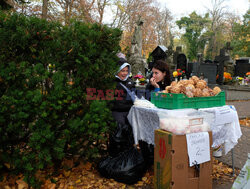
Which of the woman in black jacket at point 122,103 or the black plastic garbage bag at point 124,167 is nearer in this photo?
the black plastic garbage bag at point 124,167

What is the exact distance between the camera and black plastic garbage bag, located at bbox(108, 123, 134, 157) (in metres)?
3.17

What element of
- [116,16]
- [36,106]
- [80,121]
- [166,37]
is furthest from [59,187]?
[166,37]

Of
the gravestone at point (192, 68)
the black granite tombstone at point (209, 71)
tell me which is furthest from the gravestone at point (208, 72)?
the gravestone at point (192, 68)

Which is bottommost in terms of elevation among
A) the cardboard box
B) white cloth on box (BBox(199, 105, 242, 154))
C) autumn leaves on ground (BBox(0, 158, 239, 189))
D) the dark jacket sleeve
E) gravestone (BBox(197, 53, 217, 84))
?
autumn leaves on ground (BBox(0, 158, 239, 189))

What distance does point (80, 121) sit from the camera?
8.29 feet

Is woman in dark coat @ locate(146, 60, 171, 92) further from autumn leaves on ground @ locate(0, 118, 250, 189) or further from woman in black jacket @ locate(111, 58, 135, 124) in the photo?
autumn leaves on ground @ locate(0, 118, 250, 189)

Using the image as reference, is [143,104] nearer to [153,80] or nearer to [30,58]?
[153,80]

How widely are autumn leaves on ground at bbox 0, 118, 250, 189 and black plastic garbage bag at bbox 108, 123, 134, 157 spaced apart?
1.37ft

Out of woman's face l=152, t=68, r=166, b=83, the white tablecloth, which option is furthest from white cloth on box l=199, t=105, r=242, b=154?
woman's face l=152, t=68, r=166, b=83

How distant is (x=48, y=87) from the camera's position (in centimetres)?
264

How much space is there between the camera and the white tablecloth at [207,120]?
8.78ft

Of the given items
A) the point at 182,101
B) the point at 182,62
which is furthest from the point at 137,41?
the point at 182,101

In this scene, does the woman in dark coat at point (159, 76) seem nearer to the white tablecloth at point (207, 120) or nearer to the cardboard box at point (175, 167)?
the white tablecloth at point (207, 120)

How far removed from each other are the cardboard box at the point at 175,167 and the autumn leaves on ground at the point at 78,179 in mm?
687
